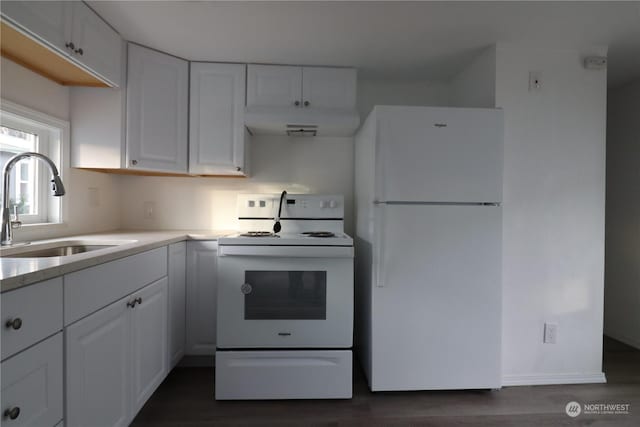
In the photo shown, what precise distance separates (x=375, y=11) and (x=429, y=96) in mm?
1149

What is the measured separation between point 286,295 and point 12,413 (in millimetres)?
1179

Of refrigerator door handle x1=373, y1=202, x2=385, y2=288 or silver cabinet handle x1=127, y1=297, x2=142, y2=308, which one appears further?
refrigerator door handle x1=373, y1=202, x2=385, y2=288

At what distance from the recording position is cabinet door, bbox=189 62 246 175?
88.4 inches

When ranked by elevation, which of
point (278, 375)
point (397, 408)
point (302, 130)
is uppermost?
point (302, 130)

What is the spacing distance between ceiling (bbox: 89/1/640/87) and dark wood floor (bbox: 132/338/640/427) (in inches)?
82.3

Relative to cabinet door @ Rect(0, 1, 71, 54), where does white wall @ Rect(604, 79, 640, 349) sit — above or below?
below

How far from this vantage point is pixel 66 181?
200 centimetres

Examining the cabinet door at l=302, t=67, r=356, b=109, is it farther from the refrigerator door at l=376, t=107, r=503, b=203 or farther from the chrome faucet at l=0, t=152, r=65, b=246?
the chrome faucet at l=0, t=152, r=65, b=246

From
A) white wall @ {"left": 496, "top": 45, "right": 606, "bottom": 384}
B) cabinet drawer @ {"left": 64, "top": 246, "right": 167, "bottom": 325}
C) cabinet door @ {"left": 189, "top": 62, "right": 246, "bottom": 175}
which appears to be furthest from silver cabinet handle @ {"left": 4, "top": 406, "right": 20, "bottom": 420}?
white wall @ {"left": 496, "top": 45, "right": 606, "bottom": 384}

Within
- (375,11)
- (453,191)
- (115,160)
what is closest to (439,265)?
(453,191)

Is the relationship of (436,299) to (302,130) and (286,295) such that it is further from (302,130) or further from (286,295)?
(302,130)

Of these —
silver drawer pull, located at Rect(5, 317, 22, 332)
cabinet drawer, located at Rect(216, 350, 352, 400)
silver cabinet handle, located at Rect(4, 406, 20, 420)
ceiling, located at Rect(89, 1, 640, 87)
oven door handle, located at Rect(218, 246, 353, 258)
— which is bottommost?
cabinet drawer, located at Rect(216, 350, 352, 400)

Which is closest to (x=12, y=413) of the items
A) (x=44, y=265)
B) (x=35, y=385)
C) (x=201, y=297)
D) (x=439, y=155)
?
(x=35, y=385)

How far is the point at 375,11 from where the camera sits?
170 centimetres
